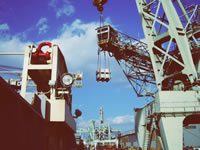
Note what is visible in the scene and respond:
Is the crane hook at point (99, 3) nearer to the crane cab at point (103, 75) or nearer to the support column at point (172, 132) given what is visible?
the crane cab at point (103, 75)

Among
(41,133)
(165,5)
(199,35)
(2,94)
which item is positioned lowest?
(41,133)

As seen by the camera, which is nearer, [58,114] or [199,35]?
[58,114]

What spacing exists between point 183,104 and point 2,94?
16843mm

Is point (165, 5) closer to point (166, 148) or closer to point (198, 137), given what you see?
point (166, 148)

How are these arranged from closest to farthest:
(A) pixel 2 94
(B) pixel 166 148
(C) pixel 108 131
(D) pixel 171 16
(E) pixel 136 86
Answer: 1. (A) pixel 2 94
2. (B) pixel 166 148
3. (D) pixel 171 16
4. (E) pixel 136 86
5. (C) pixel 108 131

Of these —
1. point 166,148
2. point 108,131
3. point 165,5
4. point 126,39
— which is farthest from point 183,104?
point 108,131

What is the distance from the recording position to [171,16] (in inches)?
887

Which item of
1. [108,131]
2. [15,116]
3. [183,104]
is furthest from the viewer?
[108,131]

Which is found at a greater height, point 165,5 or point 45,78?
point 165,5

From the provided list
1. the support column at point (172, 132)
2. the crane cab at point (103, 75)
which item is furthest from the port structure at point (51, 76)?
the support column at point (172, 132)

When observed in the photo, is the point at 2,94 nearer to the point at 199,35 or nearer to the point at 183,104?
the point at 183,104

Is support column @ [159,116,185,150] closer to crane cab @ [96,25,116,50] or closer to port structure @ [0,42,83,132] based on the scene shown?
port structure @ [0,42,83,132]

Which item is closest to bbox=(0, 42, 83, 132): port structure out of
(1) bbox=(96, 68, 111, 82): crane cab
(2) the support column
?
(1) bbox=(96, 68, 111, 82): crane cab

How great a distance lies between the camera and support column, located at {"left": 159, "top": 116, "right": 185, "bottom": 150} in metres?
17.6
